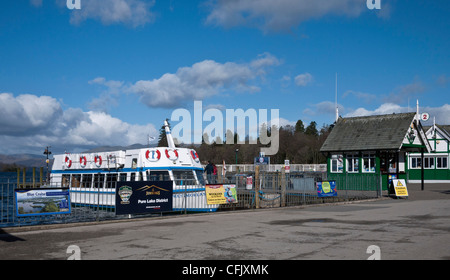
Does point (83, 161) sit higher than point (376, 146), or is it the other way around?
point (376, 146)

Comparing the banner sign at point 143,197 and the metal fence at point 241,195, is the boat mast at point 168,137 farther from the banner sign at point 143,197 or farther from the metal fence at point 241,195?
the banner sign at point 143,197

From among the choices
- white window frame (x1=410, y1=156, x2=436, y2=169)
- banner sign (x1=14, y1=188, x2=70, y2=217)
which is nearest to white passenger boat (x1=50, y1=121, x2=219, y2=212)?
banner sign (x1=14, y1=188, x2=70, y2=217)

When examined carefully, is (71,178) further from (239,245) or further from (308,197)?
(239,245)

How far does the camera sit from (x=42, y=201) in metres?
13.8

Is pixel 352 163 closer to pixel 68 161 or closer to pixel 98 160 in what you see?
pixel 98 160

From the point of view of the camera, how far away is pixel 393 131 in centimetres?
3678

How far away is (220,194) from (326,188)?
26.9 ft

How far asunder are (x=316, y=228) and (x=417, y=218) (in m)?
5.03

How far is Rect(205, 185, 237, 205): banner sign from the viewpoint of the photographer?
18.6m

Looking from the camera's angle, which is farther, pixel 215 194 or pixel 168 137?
pixel 168 137

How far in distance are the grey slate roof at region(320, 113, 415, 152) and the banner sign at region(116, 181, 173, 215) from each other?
2435cm

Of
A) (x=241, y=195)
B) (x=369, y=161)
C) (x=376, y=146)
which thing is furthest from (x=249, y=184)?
(x=369, y=161)
